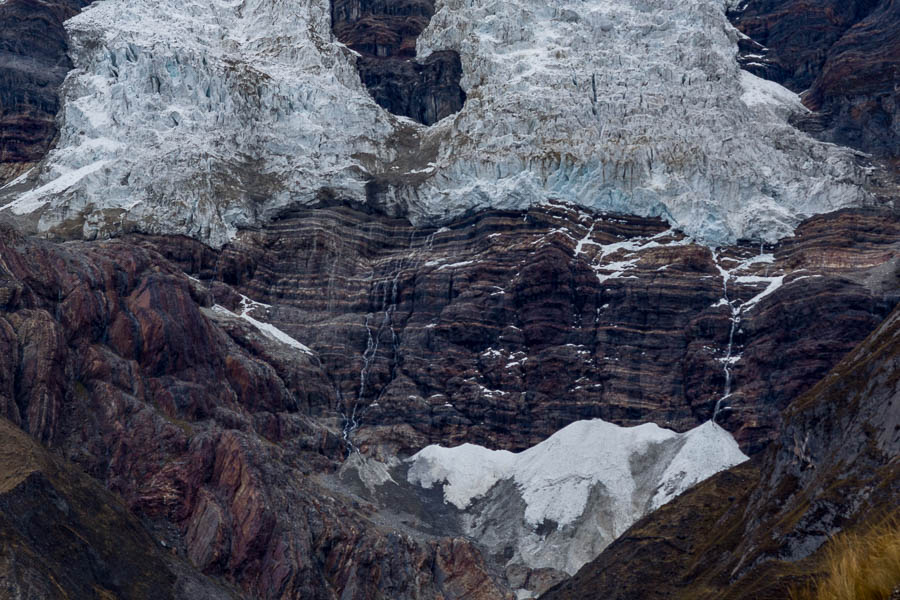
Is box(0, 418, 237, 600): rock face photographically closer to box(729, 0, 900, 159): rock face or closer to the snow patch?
the snow patch

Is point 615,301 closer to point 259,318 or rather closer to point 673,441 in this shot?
point 673,441

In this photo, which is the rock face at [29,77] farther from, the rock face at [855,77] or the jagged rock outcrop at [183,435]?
the rock face at [855,77]

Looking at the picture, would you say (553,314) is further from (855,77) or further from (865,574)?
(865,574)

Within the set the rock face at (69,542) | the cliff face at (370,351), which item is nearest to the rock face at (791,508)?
the cliff face at (370,351)

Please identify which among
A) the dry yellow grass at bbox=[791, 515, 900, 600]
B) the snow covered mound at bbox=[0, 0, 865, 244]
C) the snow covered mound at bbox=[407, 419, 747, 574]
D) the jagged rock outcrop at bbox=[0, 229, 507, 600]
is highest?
the dry yellow grass at bbox=[791, 515, 900, 600]

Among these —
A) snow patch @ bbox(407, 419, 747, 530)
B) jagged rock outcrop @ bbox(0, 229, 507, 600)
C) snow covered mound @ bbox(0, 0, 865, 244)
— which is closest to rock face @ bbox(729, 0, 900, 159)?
snow covered mound @ bbox(0, 0, 865, 244)

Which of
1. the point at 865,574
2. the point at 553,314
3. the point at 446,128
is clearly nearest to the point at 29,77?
the point at 446,128
